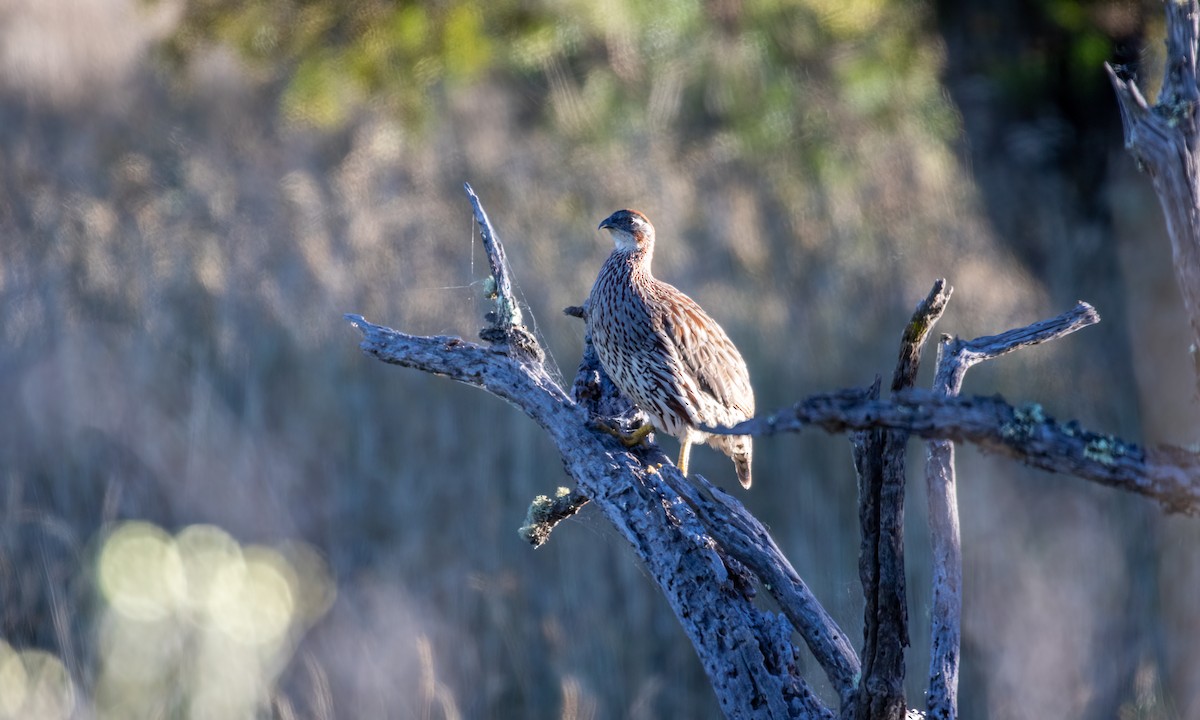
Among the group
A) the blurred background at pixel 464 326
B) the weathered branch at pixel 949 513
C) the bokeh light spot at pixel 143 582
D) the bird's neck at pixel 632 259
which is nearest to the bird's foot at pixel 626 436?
the weathered branch at pixel 949 513

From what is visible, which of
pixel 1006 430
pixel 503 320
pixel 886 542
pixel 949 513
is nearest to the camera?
pixel 1006 430

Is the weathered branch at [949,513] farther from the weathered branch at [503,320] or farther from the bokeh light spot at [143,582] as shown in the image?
the bokeh light spot at [143,582]

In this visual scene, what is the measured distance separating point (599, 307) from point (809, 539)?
107 inches

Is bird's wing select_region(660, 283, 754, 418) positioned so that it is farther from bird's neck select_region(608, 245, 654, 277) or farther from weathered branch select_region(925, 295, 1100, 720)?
weathered branch select_region(925, 295, 1100, 720)

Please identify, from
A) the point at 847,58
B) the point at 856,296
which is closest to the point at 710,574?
the point at 856,296

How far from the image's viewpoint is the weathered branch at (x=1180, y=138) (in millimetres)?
1717

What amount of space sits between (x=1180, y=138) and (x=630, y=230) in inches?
104

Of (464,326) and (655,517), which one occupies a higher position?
(464,326)

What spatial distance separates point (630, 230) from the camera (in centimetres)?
427

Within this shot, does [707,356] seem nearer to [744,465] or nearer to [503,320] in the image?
[744,465]

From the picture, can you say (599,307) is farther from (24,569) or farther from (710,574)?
(24,569)

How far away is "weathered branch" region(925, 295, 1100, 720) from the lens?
2344 millimetres

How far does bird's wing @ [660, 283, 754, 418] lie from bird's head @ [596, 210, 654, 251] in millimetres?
321

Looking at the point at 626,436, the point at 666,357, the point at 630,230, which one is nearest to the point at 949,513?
the point at 626,436
